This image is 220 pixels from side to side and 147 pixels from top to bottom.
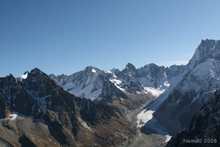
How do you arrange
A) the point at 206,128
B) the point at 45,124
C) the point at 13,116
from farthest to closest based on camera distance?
the point at 45,124 → the point at 13,116 → the point at 206,128

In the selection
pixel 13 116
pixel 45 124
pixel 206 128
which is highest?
pixel 13 116

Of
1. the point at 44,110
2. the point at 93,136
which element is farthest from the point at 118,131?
the point at 44,110

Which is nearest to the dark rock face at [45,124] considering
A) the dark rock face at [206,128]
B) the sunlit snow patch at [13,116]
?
the sunlit snow patch at [13,116]

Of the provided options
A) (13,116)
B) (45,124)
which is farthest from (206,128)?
(13,116)

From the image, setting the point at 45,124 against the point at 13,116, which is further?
the point at 45,124

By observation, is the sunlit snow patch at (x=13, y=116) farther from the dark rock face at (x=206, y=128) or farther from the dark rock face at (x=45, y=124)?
the dark rock face at (x=206, y=128)

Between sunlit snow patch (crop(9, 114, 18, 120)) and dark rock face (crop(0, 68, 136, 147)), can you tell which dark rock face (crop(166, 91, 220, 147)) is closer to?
dark rock face (crop(0, 68, 136, 147))

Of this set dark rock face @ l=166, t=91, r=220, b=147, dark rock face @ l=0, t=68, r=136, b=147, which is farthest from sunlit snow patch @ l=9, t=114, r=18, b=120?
dark rock face @ l=166, t=91, r=220, b=147

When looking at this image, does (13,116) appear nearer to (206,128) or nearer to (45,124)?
(45,124)
